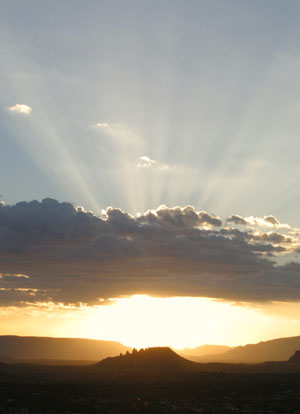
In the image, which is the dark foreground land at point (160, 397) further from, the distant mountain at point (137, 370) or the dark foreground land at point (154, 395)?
the distant mountain at point (137, 370)

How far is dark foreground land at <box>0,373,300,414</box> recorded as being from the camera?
Answer: 258 ft

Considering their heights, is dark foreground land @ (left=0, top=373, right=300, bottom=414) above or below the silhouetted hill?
below

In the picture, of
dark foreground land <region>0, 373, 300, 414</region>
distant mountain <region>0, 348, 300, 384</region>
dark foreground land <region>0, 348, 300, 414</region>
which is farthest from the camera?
distant mountain <region>0, 348, 300, 384</region>

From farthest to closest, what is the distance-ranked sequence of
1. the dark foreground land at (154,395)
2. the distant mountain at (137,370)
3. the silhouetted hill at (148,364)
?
the silhouetted hill at (148,364) → the distant mountain at (137,370) → the dark foreground land at (154,395)

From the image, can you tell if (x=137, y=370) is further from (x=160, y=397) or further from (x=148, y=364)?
(x=160, y=397)

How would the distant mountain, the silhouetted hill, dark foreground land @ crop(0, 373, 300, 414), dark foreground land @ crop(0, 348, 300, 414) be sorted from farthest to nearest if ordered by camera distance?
the silhouetted hill, the distant mountain, dark foreground land @ crop(0, 348, 300, 414), dark foreground land @ crop(0, 373, 300, 414)

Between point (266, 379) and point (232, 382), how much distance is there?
13.5m

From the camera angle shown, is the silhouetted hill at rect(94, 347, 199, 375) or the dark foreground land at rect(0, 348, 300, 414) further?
the silhouetted hill at rect(94, 347, 199, 375)

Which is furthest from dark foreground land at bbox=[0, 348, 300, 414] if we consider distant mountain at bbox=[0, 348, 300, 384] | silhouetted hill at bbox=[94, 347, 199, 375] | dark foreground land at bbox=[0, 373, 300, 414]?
silhouetted hill at bbox=[94, 347, 199, 375]

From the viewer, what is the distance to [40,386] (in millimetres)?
110312

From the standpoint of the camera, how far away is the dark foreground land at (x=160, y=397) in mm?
78500

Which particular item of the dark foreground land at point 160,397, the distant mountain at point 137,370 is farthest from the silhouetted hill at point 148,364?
the dark foreground land at point 160,397

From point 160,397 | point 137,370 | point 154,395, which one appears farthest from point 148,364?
point 160,397

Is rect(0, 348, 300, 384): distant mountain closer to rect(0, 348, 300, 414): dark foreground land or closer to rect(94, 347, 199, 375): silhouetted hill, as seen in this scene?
rect(94, 347, 199, 375): silhouetted hill
